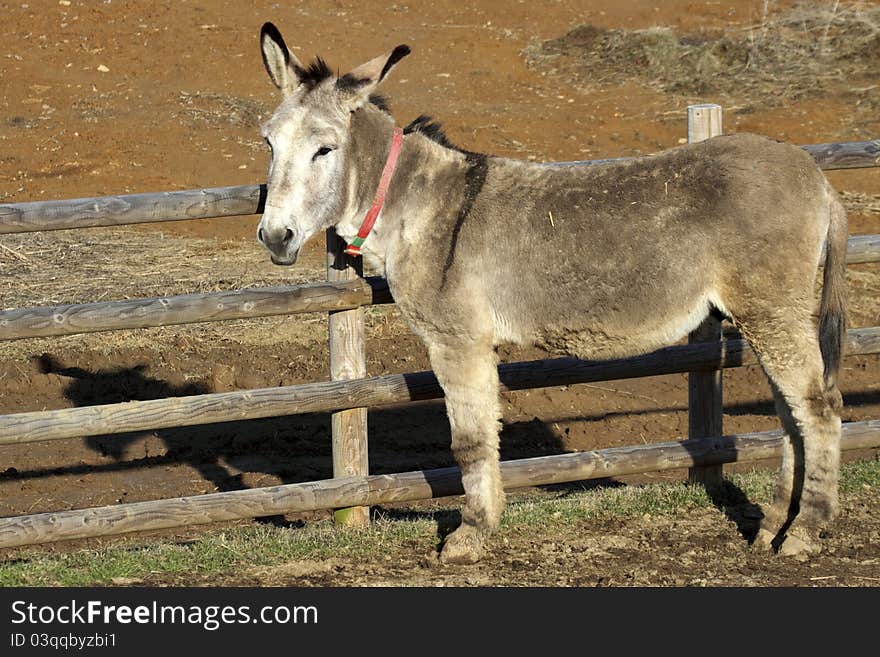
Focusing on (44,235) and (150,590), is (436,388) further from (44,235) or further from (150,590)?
(44,235)

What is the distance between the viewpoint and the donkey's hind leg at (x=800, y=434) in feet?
17.4

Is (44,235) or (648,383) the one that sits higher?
(44,235)

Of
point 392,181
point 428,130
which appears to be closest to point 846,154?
point 428,130

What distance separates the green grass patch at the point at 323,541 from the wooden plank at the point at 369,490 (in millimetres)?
157

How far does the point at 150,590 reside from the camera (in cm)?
521

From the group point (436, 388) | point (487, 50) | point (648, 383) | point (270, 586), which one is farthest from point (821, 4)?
point (270, 586)

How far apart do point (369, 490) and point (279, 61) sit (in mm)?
Result: 2369

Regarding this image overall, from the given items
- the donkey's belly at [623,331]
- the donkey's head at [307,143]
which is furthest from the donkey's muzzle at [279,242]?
the donkey's belly at [623,331]

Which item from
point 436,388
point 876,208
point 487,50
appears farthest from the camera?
point 487,50

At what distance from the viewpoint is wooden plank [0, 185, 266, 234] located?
5599 millimetres

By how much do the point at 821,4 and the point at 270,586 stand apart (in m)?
20.5

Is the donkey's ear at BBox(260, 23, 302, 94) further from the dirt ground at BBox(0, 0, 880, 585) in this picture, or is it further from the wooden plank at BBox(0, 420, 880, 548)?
the dirt ground at BBox(0, 0, 880, 585)

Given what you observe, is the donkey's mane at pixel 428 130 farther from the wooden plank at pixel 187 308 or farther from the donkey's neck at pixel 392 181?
the wooden plank at pixel 187 308

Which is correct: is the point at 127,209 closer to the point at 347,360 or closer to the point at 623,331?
the point at 347,360
